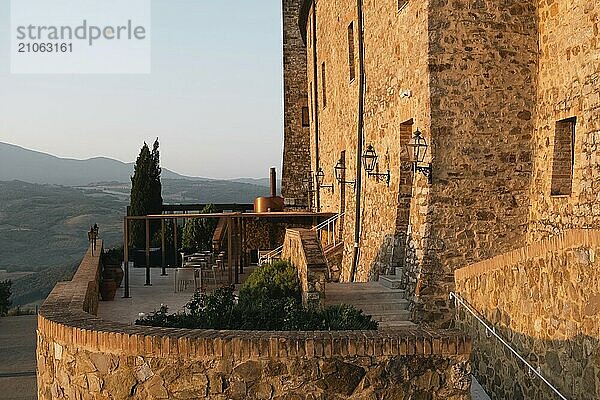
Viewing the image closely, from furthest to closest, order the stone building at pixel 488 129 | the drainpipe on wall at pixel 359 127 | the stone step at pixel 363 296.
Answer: the drainpipe on wall at pixel 359 127 < the stone step at pixel 363 296 < the stone building at pixel 488 129

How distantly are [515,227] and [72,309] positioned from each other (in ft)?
21.1

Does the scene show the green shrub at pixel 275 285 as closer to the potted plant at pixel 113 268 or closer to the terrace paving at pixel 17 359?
the terrace paving at pixel 17 359

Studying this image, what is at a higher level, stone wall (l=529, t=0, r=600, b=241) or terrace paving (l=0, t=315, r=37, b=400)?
stone wall (l=529, t=0, r=600, b=241)

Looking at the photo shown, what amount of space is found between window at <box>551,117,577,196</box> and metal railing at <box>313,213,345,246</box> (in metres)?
7.93

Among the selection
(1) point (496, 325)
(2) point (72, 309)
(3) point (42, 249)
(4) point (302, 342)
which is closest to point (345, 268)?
(1) point (496, 325)

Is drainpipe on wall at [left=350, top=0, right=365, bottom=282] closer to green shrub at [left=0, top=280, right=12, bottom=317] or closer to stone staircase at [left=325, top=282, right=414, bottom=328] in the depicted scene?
stone staircase at [left=325, top=282, right=414, bottom=328]

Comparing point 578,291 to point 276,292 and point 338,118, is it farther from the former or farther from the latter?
point 338,118

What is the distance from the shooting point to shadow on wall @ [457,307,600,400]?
5.52 m

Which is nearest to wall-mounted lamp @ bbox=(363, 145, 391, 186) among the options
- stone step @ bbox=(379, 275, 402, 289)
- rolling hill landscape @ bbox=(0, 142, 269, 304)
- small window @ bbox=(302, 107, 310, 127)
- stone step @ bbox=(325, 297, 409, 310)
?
stone step @ bbox=(379, 275, 402, 289)

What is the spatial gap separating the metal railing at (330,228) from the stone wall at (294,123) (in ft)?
21.1

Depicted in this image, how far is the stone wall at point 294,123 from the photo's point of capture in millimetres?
25172

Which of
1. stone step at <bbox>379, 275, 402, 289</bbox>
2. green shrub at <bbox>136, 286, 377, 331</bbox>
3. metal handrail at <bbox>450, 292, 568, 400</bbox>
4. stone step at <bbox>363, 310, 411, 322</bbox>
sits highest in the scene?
green shrub at <bbox>136, 286, 377, 331</bbox>

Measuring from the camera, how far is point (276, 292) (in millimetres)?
10664

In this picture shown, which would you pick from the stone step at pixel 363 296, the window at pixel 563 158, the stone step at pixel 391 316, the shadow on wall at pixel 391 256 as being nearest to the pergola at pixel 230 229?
the shadow on wall at pixel 391 256
